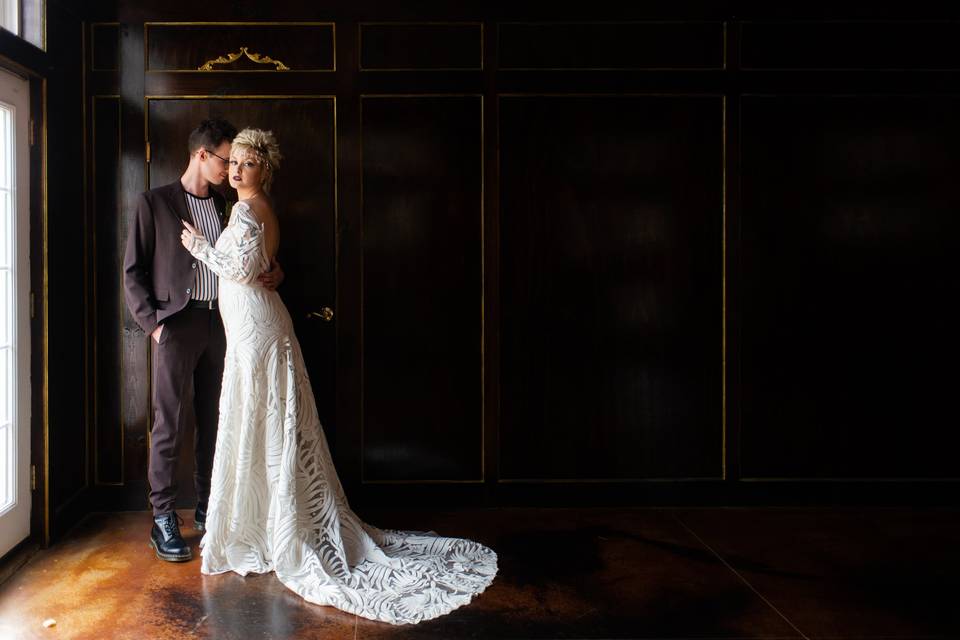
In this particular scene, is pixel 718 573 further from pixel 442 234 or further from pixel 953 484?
pixel 442 234

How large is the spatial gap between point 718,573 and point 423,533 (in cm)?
123

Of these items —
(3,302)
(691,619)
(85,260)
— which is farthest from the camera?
(85,260)

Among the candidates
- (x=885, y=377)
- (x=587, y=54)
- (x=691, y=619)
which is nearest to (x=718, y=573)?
(x=691, y=619)

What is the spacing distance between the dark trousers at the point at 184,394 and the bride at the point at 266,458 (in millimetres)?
360

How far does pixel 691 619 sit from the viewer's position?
2510mm

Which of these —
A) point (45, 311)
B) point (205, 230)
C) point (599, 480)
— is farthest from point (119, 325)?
point (599, 480)

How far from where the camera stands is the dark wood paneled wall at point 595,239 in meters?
3.55

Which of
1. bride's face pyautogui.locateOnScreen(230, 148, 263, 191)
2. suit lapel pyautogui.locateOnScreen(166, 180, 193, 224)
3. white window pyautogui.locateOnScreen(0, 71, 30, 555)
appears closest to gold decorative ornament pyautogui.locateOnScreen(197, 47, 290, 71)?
suit lapel pyautogui.locateOnScreen(166, 180, 193, 224)

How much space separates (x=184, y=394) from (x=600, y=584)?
1952 millimetres

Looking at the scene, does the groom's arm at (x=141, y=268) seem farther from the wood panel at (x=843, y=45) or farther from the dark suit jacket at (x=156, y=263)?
the wood panel at (x=843, y=45)

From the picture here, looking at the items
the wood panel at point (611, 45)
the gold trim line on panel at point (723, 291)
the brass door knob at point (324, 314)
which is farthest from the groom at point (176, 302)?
the gold trim line on panel at point (723, 291)

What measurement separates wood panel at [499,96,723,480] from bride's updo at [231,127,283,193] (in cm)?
119

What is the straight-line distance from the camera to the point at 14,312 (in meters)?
2.91

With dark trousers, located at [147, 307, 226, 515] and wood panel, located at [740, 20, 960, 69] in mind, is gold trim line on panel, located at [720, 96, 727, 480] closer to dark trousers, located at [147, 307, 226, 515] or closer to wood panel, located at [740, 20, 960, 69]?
wood panel, located at [740, 20, 960, 69]
